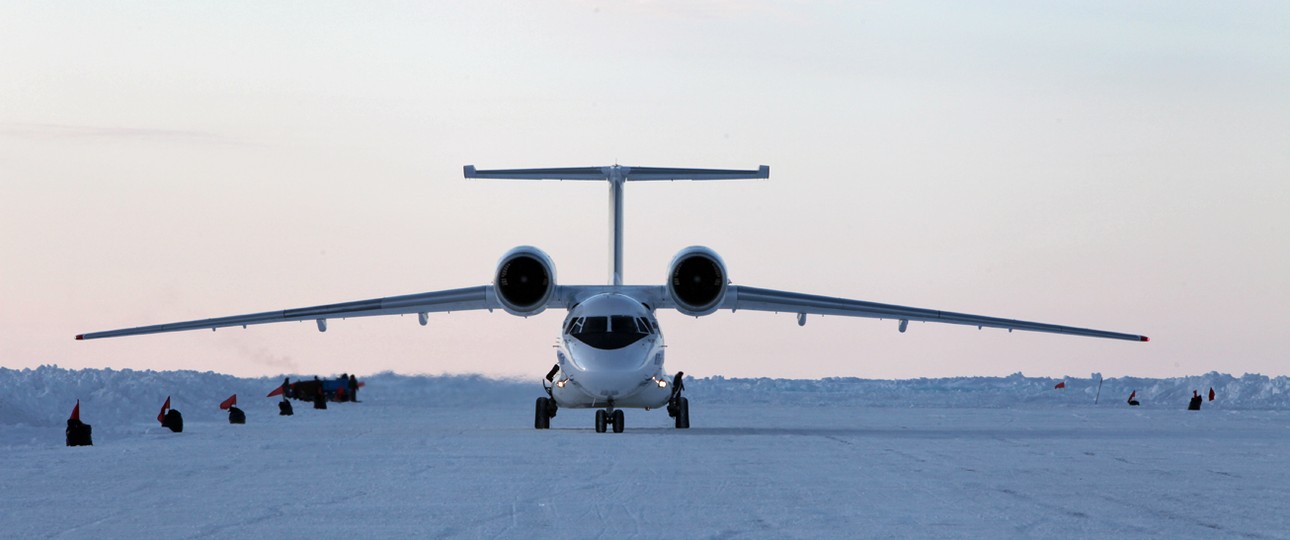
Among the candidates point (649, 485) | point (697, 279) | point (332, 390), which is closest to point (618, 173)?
point (697, 279)

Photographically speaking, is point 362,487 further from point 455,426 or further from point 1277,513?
point 455,426

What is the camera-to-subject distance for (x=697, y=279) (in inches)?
1123

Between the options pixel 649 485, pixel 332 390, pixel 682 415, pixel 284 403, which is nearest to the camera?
pixel 649 485

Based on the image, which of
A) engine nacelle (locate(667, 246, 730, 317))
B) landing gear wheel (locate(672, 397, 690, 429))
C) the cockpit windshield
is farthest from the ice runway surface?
landing gear wheel (locate(672, 397, 690, 429))

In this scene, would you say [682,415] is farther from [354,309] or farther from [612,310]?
[354,309]

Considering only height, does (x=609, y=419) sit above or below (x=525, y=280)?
below

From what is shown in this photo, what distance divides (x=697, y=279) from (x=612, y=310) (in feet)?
6.59

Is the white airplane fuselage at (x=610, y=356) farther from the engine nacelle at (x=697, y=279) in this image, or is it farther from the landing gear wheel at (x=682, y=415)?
the landing gear wheel at (x=682, y=415)

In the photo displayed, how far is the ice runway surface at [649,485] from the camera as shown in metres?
11.2

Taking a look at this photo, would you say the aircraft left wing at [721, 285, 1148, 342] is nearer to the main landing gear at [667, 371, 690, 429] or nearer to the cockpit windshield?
the main landing gear at [667, 371, 690, 429]

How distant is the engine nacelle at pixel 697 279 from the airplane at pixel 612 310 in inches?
0.6

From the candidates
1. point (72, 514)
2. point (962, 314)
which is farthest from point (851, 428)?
point (72, 514)

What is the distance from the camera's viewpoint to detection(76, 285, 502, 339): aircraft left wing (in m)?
30.5

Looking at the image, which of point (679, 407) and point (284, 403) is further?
point (284, 403)
